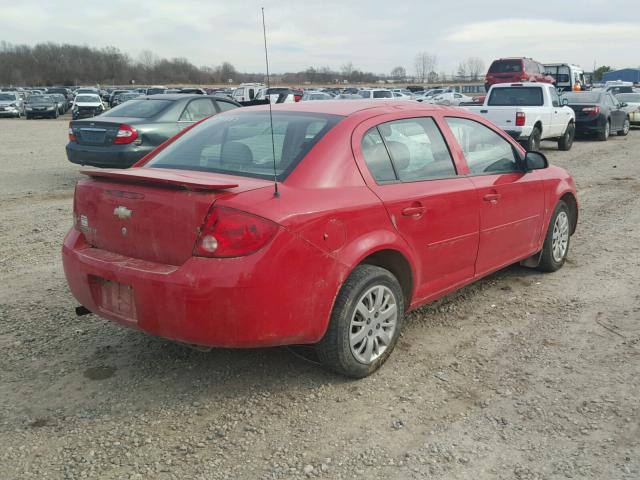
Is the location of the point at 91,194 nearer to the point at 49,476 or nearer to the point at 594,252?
the point at 49,476

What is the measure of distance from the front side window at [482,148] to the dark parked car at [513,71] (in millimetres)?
23676

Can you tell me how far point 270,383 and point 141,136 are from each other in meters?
7.12

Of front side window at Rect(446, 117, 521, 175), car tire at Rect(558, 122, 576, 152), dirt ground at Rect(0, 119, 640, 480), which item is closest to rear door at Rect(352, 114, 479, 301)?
front side window at Rect(446, 117, 521, 175)

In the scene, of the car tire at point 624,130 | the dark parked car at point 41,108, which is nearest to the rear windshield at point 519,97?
the car tire at point 624,130

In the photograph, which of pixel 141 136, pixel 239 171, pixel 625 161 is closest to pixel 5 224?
pixel 141 136

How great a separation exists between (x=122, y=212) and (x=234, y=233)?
76 cm

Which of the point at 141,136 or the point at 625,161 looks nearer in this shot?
the point at 141,136

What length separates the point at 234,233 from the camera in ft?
9.98

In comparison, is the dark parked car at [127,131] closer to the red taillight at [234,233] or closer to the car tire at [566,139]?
the red taillight at [234,233]

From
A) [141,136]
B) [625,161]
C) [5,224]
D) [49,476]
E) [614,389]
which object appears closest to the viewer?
[49,476]

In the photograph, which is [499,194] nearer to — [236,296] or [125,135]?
[236,296]

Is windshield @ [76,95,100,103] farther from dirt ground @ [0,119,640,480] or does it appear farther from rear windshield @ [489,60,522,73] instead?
dirt ground @ [0,119,640,480]

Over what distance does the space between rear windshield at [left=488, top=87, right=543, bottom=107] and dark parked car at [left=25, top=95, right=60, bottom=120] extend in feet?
97.3

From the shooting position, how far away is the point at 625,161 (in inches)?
580
